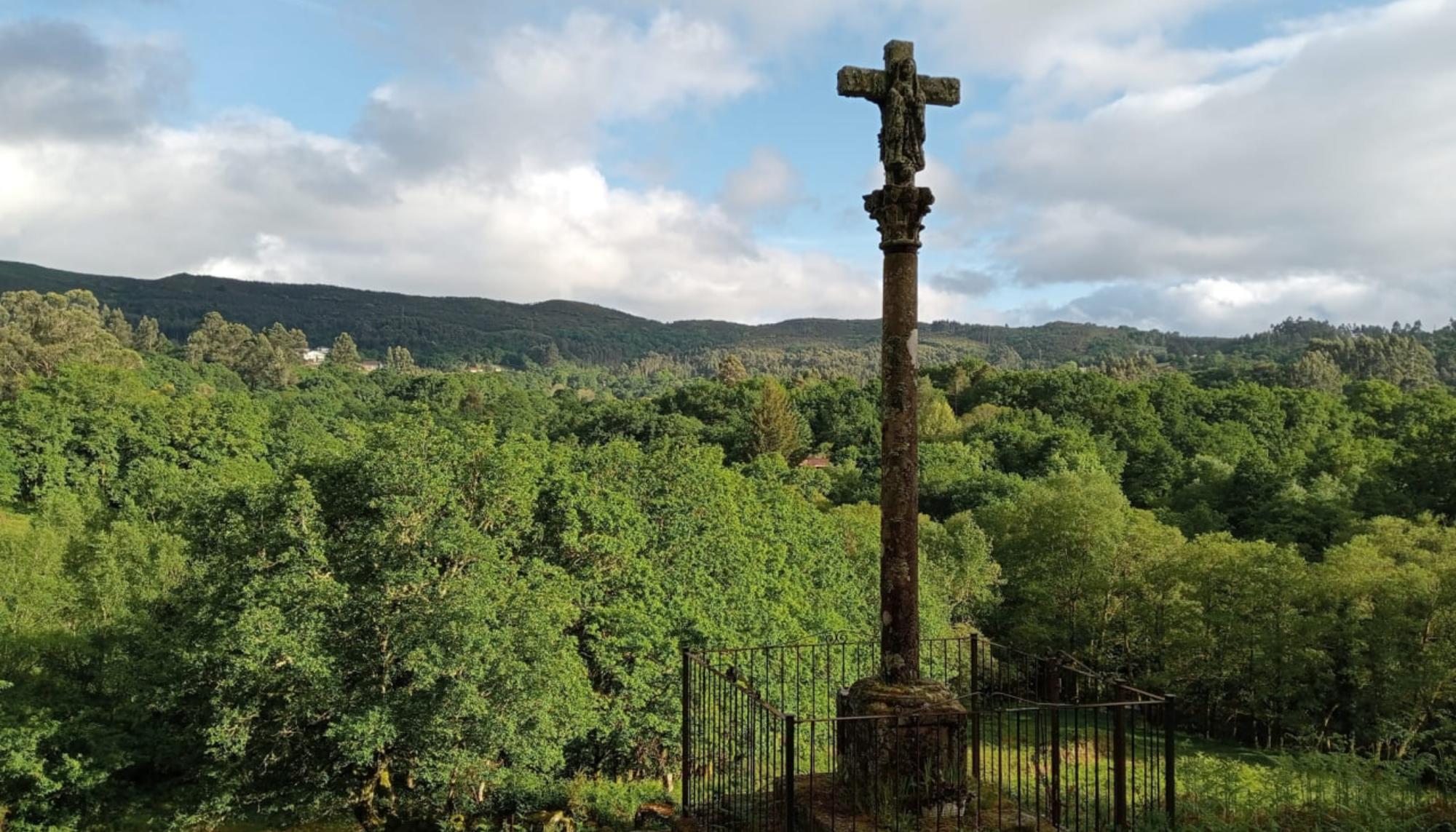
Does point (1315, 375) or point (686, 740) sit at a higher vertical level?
point (1315, 375)

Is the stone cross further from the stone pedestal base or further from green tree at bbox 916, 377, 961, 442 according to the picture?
green tree at bbox 916, 377, 961, 442

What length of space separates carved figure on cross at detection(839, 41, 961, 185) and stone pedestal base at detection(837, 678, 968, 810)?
5.08 m

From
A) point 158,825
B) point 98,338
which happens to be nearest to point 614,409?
point 98,338

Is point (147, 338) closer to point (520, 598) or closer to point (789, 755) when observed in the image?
point (520, 598)

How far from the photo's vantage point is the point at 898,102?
30.5 feet

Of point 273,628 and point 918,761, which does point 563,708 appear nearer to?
point 273,628

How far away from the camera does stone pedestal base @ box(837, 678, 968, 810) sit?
8312 mm

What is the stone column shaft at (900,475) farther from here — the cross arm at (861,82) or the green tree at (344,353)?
the green tree at (344,353)

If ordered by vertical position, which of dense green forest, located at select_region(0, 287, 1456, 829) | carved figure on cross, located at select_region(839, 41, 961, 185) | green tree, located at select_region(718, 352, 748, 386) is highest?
green tree, located at select_region(718, 352, 748, 386)

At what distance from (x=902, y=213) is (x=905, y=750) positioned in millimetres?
5170

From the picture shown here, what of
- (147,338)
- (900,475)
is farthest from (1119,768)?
(147,338)

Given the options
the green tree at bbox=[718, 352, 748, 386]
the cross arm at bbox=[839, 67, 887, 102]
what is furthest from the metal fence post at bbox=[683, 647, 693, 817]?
the green tree at bbox=[718, 352, 748, 386]

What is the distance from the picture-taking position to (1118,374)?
145250 millimetres

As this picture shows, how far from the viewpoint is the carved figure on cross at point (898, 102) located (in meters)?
9.30
